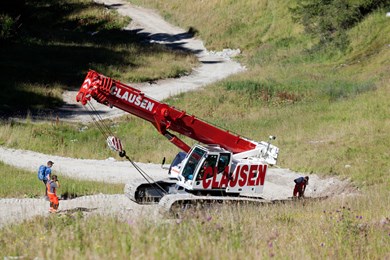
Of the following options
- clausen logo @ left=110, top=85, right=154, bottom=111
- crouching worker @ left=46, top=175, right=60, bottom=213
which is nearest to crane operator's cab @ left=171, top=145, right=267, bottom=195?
clausen logo @ left=110, top=85, right=154, bottom=111

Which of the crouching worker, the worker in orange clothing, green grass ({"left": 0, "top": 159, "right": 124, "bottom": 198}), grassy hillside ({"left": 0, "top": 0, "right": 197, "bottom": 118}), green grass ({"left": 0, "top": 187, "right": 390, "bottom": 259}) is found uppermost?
grassy hillside ({"left": 0, "top": 0, "right": 197, "bottom": 118})

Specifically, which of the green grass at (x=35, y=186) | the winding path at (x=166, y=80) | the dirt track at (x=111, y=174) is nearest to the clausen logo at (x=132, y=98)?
the dirt track at (x=111, y=174)

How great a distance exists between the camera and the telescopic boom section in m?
16.7

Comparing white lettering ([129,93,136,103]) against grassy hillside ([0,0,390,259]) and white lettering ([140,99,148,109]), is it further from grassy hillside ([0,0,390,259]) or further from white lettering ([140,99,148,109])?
grassy hillside ([0,0,390,259])

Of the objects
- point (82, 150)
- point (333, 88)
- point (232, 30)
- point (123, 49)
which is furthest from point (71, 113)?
point (232, 30)

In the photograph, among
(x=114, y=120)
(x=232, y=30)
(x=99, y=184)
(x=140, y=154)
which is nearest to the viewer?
(x=99, y=184)

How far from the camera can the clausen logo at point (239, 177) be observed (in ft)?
58.7

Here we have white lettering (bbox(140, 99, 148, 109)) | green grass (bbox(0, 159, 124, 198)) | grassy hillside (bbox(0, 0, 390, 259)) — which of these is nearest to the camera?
grassy hillside (bbox(0, 0, 390, 259))

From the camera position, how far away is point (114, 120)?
36.3 metres

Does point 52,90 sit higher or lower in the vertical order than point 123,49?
lower

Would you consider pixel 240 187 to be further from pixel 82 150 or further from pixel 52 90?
pixel 52 90

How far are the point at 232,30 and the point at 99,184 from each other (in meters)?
43.4

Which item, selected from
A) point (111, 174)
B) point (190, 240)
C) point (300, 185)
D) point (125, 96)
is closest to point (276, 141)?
point (111, 174)

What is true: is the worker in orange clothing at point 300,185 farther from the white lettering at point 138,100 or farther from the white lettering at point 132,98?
the white lettering at point 132,98
